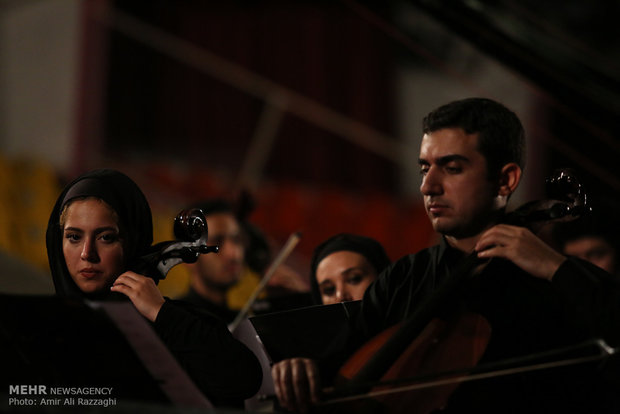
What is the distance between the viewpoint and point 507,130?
1491mm

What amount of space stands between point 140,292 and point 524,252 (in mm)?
616

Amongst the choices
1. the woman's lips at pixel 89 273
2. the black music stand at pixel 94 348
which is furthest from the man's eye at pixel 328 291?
the black music stand at pixel 94 348

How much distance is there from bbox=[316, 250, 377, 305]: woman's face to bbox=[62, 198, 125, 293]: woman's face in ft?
1.83

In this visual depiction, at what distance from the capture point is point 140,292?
1.47 metres

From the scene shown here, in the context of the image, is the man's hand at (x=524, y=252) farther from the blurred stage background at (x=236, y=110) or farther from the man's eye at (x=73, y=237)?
the blurred stage background at (x=236, y=110)

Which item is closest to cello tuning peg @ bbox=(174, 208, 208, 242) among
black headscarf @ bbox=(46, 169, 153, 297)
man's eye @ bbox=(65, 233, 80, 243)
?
black headscarf @ bbox=(46, 169, 153, 297)

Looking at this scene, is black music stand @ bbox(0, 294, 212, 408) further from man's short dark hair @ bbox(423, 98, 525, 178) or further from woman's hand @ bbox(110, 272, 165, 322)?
man's short dark hair @ bbox(423, 98, 525, 178)

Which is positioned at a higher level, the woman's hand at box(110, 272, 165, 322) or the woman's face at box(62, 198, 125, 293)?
the woman's face at box(62, 198, 125, 293)

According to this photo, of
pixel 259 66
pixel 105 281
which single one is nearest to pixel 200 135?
pixel 259 66

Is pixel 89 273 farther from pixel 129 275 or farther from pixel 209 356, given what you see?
pixel 209 356

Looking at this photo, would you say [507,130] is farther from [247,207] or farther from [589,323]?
[247,207]

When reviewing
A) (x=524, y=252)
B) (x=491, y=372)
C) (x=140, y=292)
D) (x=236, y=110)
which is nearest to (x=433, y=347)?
(x=491, y=372)

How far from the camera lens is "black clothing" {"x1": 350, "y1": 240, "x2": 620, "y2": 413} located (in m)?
1.29

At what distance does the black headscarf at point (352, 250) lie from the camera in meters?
1.95
